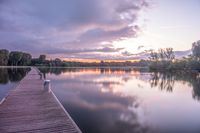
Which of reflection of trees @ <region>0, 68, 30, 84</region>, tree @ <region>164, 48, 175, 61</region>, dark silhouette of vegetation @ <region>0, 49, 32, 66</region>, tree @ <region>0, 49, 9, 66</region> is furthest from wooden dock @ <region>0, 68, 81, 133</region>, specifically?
dark silhouette of vegetation @ <region>0, 49, 32, 66</region>

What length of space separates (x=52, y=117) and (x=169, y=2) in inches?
533

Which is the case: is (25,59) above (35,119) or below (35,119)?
above

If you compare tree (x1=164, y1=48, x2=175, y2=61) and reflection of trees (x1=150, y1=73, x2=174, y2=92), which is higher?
tree (x1=164, y1=48, x2=175, y2=61)

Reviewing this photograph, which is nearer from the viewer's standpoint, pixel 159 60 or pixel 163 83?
pixel 163 83

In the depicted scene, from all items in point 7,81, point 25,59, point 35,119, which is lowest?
point 7,81

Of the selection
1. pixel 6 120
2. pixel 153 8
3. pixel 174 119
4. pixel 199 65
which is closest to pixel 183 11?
pixel 153 8

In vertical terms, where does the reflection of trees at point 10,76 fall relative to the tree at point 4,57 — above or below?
below

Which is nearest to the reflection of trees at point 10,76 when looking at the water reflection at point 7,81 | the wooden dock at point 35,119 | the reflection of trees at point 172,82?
the water reflection at point 7,81

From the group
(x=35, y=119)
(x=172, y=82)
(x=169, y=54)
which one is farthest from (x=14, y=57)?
(x=35, y=119)

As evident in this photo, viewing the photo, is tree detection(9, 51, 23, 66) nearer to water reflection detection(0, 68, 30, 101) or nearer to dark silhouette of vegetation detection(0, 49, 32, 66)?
dark silhouette of vegetation detection(0, 49, 32, 66)

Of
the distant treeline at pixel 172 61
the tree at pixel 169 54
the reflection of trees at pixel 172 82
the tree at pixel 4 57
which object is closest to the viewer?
the reflection of trees at pixel 172 82

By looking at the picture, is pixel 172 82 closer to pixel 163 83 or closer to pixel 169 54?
pixel 163 83

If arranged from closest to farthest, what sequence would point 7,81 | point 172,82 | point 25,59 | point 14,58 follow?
1. point 7,81
2. point 172,82
3. point 14,58
4. point 25,59

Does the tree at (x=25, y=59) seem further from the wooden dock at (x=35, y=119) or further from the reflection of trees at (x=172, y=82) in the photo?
the wooden dock at (x=35, y=119)
